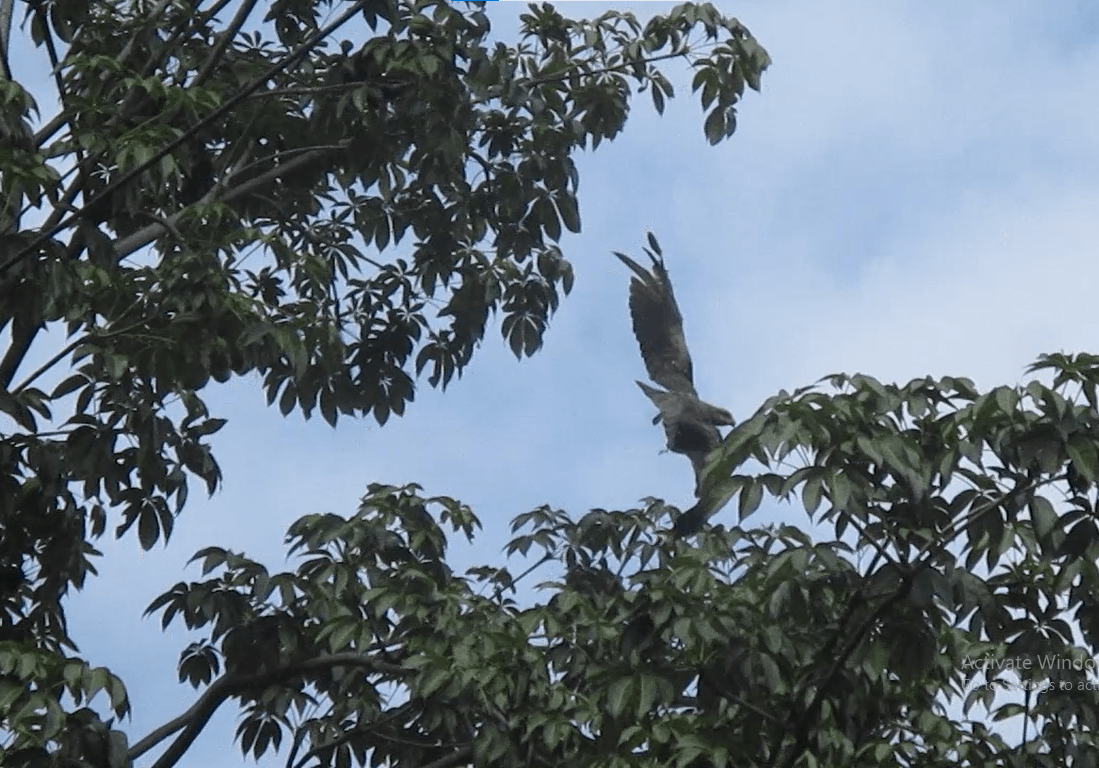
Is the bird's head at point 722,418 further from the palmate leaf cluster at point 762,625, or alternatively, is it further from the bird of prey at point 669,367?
the palmate leaf cluster at point 762,625

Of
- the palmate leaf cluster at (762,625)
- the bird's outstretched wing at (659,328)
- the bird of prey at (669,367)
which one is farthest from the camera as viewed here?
the bird's outstretched wing at (659,328)

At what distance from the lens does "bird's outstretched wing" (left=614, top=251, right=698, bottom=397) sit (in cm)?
768

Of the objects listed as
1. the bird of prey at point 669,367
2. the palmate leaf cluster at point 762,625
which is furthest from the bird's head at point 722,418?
the palmate leaf cluster at point 762,625

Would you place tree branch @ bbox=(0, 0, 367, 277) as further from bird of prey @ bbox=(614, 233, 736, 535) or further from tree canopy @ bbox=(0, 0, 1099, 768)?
bird of prey @ bbox=(614, 233, 736, 535)

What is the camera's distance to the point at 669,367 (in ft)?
25.4

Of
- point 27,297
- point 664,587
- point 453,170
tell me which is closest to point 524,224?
point 453,170

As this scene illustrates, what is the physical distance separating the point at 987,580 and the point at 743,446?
904 mm

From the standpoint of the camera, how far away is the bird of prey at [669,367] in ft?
23.4

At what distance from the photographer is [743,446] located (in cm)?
394

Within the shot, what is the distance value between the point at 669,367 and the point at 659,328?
0.74 ft

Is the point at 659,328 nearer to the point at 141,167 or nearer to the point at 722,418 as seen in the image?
the point at 722,418

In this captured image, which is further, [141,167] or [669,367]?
[669,367]

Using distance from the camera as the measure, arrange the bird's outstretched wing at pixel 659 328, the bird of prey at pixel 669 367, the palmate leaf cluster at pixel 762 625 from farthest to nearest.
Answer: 1. the bird's outstretched wing at pixel 659 328
2. the bird of prey at pixel 669 367
3. the palmate leaf cluster at pixel 762 625

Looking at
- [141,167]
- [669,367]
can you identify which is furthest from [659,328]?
[141,167]
